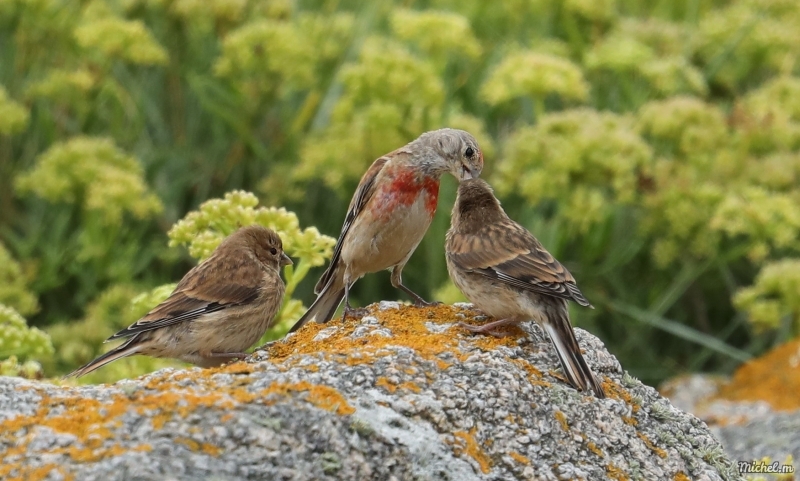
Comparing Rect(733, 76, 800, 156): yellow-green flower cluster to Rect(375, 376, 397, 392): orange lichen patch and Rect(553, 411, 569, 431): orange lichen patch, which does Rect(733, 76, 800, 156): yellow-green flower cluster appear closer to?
Rect(553, 411, 569, 431): orange lichen patch

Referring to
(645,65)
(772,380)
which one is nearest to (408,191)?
(772,380)

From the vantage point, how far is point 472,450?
374 centimetres

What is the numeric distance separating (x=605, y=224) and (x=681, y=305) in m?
1.38

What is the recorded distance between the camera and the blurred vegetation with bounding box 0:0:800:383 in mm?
7629

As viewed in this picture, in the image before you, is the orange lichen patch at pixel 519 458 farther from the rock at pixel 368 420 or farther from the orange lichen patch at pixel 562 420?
the orange lichen patch at pixel 562 420

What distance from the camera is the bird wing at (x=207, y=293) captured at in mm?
5191

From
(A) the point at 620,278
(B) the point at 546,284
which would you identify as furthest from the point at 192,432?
(A) the point at 620,278

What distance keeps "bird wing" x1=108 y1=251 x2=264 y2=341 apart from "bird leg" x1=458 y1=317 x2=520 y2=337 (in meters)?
1.15

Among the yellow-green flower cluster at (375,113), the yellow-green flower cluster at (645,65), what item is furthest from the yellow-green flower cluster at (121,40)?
the yellow-green flower cluster at (645,65)

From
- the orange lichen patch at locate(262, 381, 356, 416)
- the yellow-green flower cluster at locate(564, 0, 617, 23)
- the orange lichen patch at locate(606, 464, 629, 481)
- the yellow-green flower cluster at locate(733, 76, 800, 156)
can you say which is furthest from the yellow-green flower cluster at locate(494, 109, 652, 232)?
the orange lichen patch at locate(262, 381, 356, 416)

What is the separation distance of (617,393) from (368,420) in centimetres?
123

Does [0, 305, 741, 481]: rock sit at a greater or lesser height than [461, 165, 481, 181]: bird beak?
lesser

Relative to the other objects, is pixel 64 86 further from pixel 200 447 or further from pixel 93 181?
pixel 200 447

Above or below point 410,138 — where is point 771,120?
below
